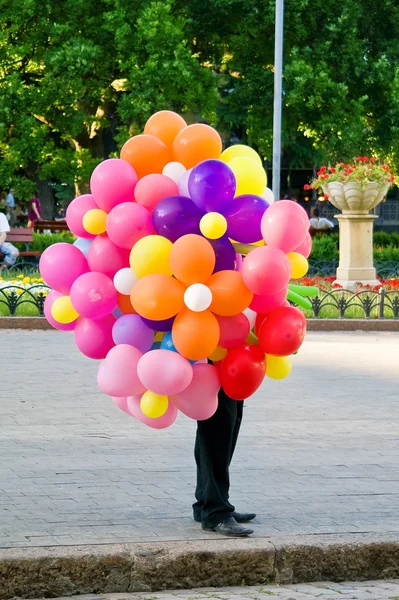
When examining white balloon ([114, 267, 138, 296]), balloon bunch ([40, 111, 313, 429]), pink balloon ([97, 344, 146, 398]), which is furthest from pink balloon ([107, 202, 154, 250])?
pink balloon ([97, 344, 146, 398])

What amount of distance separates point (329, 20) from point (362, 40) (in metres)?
1.39

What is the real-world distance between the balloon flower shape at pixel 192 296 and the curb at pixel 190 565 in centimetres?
84

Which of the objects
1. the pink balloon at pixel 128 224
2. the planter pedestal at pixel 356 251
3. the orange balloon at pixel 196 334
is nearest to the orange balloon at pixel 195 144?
the pink balloon at pixel 128 224

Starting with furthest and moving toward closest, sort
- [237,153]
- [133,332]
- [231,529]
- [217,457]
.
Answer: [237,153], [217,457], [231,529], [133,332]

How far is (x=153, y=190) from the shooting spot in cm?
549

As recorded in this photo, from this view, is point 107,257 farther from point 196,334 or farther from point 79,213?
point 196,334

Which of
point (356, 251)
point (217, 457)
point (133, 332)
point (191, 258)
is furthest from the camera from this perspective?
point (356, 251)

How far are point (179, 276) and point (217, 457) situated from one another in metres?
0.96

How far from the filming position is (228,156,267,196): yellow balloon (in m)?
5.64

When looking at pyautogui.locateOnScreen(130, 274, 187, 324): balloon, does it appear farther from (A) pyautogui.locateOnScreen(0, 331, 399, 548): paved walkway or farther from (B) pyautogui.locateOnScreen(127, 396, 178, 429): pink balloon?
(A) pyautogui.locateOnScreen(0, 331, 399, 548): paved walkway

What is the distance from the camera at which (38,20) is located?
27.8m

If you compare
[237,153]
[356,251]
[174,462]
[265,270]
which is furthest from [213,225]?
[356,251]

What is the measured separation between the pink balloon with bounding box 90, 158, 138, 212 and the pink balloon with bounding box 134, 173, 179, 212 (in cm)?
6

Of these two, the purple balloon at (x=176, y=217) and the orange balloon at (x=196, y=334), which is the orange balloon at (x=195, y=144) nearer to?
the purple balloon at (x=176, y=217)
